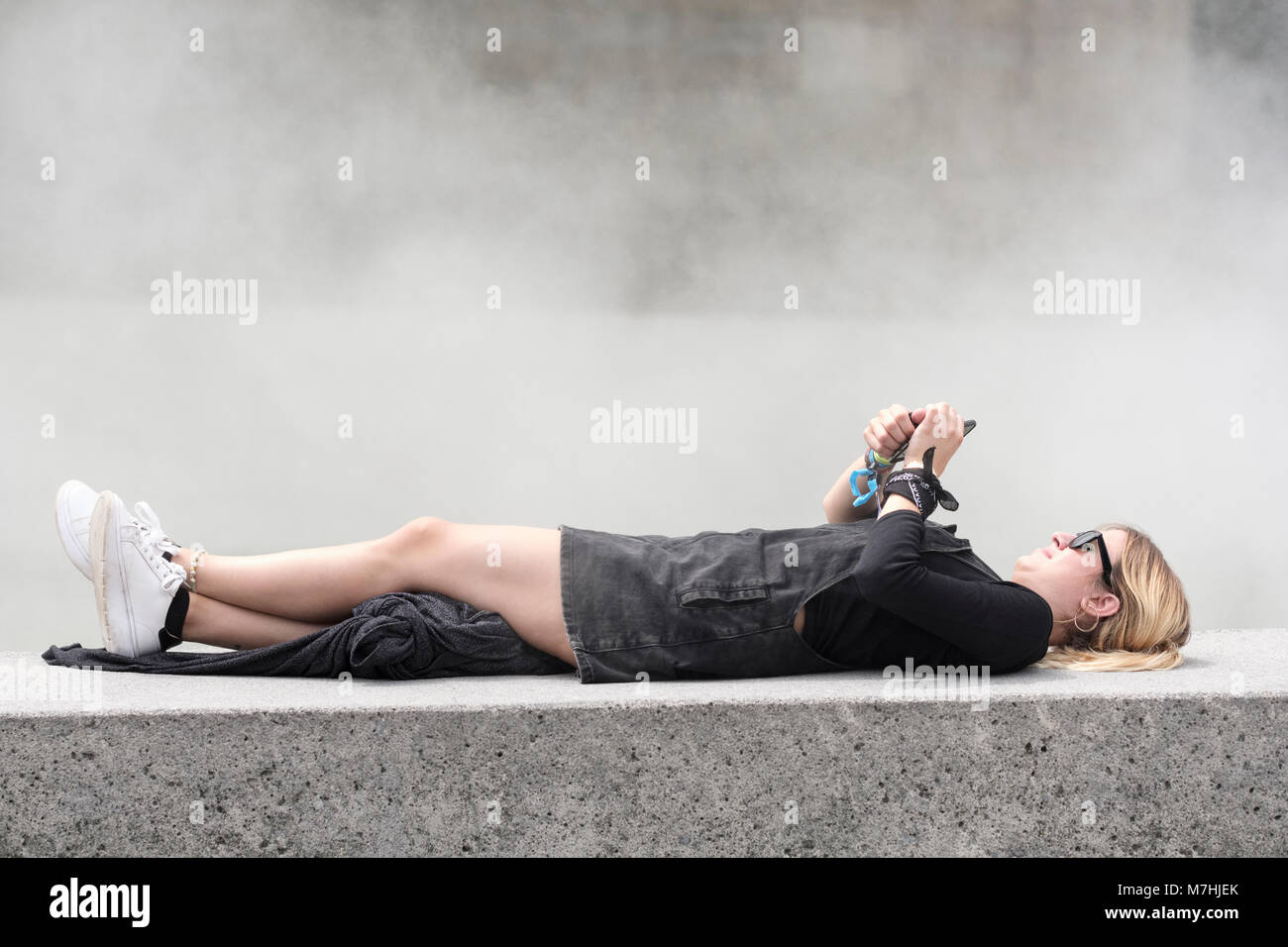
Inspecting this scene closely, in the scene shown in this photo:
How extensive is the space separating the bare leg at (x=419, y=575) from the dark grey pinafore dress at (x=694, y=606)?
2.3 inches

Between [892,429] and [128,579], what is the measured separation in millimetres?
1372

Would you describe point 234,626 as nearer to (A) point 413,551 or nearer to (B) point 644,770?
(A) point 413,551

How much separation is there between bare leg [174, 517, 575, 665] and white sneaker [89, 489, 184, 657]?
0.06 metres

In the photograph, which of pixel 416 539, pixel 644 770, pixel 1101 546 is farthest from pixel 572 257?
pixel 644 770

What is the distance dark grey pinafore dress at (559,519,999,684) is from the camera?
190 centimetres

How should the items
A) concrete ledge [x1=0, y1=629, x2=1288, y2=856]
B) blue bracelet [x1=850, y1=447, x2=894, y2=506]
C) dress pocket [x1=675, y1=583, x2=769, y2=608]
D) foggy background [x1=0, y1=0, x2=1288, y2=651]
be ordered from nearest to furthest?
concrete ledge [x1=0, y1=629, x2=1288, y2=856]
dress pocket [x1=675, y1=583, x2=769, y2=608]
blue bracelet [x1=850, y1=447, x2=894, y2=506]
foggy background [x1=0, y1=0, x2=1288, y2=651]

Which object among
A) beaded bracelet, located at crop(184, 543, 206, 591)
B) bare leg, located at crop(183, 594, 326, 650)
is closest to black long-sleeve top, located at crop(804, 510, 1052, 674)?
bare leg, located at crop(183, 594, 326, 650)

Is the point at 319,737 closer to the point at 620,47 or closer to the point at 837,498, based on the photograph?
the point at 837,498

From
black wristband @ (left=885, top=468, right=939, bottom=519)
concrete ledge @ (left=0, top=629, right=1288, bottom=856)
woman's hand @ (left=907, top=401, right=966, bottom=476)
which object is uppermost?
woman's hand @ (left=907, top=401, right=966, bottom=476)

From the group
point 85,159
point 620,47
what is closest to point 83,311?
point 85,159

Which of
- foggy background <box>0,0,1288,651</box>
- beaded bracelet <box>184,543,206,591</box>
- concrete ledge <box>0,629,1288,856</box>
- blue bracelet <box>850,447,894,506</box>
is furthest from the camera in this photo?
foggy background <box>0,0,1288,651</box>

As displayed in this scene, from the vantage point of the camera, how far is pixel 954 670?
190 centimetres

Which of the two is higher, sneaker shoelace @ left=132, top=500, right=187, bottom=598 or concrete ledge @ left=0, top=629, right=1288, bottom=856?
sneaker shoelace @ left=132, top=500, right=187, bottom=598

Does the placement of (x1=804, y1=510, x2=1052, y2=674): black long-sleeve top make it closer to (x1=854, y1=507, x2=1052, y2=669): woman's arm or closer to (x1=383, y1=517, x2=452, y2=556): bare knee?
(x1=854, y1=507, x2=1052, y2=669): woman's arm
